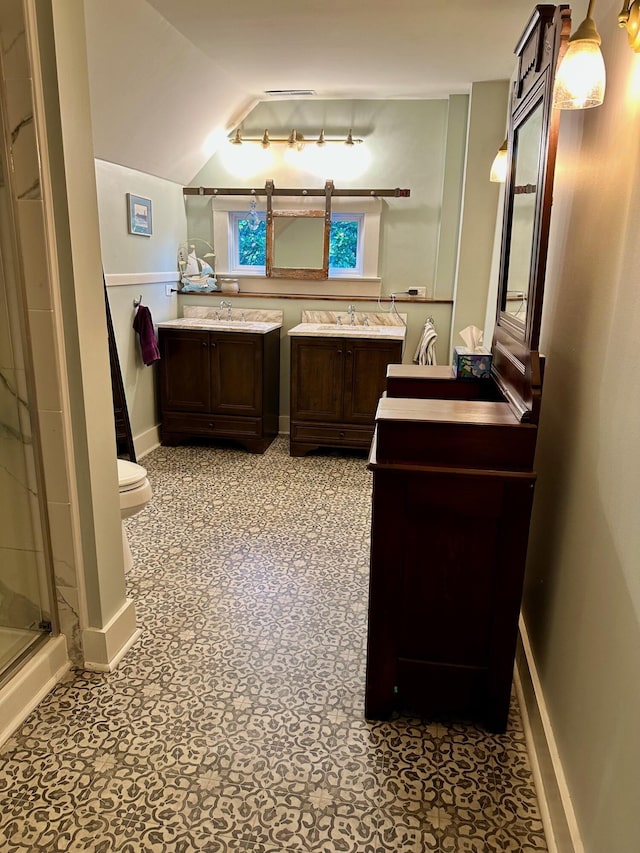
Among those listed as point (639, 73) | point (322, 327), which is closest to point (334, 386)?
point (322, 327)

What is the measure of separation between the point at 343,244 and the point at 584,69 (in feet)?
11.1

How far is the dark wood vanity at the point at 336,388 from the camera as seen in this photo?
409 centimetres

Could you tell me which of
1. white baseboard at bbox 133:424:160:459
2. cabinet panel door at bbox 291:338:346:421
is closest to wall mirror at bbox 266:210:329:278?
cabinet panel door at bbox 291:338:346:421

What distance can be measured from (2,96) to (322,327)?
293cm

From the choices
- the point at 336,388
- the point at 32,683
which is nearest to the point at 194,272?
the point at 336,388

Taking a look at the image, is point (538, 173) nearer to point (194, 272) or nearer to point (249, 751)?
point (249, 751)

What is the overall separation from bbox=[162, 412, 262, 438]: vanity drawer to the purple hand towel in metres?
0.50

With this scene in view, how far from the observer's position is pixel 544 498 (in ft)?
6.50

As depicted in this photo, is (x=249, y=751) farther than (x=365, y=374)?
No

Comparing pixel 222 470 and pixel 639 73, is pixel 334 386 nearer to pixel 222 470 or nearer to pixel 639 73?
pixel 222 470

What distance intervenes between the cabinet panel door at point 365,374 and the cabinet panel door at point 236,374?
637mm

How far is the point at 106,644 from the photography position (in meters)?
2.03

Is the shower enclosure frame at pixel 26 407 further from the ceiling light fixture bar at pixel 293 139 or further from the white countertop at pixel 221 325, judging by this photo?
the ceiling light fixture bar at pixel 293 139

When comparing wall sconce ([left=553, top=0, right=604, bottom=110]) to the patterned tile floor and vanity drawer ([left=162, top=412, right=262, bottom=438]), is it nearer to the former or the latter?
the patterned tile floor
